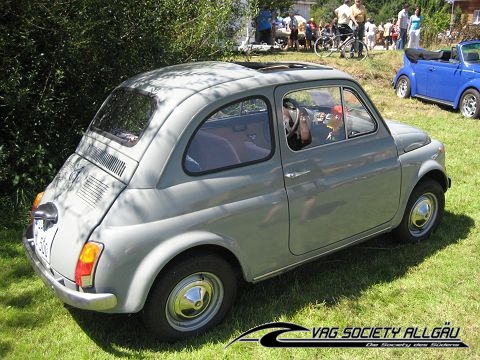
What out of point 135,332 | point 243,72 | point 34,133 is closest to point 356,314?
point 135,332

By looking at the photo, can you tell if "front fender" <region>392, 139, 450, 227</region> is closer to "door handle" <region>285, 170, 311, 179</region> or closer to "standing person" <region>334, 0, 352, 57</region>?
"door handle" <region>285, 170, 311, 179</region>

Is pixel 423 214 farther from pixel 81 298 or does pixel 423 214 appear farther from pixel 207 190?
pixel 81 298

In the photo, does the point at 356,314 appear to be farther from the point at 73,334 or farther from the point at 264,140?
the point at 73,334

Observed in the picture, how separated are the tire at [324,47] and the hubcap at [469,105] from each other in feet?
19.6

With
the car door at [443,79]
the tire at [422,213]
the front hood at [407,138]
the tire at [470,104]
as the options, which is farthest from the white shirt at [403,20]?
the tire at [422,213]

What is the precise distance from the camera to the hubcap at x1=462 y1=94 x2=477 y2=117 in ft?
32.0

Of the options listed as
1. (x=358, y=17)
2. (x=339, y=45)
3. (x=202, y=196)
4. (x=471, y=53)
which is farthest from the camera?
(x=339, y=45)

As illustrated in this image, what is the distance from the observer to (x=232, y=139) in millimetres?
3414

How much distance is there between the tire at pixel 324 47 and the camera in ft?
50.2

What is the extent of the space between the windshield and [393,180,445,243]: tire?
6.50m

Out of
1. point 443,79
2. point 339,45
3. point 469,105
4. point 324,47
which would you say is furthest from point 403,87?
point 324,47

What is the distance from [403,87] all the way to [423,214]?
25.8 ft

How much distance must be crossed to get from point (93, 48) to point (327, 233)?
345 centimetres

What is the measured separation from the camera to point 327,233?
3771 millimetres
